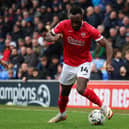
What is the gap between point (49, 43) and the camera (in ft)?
63.3

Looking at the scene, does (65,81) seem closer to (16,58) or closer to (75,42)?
(75,42)

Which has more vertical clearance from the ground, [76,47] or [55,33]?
[55,33]

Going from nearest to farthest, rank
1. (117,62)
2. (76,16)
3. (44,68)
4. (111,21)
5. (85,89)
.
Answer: (76,16)
(85,89)
(117,62)
(111,21)
(44,68)

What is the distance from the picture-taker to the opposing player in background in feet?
32.2

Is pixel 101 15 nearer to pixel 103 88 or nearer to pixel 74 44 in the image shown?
pixel 103 88

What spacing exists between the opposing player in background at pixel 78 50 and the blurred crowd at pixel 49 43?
5.65 meters

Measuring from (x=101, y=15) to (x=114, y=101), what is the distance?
4502mm

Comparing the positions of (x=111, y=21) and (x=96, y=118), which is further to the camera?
(x=111, y=21)

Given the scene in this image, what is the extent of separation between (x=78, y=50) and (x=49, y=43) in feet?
30.6

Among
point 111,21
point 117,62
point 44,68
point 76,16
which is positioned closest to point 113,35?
point 111,21

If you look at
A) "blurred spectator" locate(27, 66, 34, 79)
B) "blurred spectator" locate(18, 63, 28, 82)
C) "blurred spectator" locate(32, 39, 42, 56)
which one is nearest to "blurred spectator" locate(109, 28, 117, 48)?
"blurred spectator" locate(27, 66, 34, 79)

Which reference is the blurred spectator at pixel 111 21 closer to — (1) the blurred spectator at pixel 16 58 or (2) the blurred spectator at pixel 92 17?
(2) the blurred spectator at pixel 92 17

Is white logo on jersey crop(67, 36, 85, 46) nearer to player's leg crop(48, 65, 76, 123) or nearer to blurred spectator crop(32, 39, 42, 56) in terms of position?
player's leg crop(48, 65, 76, 123)

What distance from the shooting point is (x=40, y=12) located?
22.4 m
